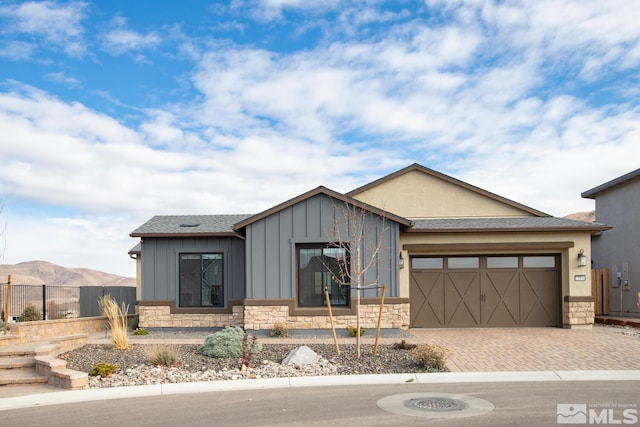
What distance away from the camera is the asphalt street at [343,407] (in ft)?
27.7

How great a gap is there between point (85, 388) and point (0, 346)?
5161 millimetres

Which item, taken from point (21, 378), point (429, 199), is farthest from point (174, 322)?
point (429, 199)

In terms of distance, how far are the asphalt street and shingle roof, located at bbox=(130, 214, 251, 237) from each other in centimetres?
952

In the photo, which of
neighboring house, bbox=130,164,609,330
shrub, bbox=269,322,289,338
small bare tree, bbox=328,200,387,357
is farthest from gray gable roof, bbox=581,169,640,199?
shrub, bbox=269,322,289,338

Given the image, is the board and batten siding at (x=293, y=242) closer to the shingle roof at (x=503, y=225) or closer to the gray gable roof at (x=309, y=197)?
the gray gable roof at (x=309, y=197)

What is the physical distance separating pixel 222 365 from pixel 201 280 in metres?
8.17

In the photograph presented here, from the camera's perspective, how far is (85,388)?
11102mm

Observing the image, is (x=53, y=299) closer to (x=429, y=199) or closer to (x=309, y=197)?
(x=309, y=197)

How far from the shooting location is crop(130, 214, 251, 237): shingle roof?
20.4m

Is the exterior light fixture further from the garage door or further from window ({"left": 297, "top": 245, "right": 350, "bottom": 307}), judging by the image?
window ({"left": 297, "top": 245, "right": 350, "bottom": 307})

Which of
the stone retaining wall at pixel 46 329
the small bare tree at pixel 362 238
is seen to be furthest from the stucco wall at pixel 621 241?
the stone retaining wall at pixel 46 329

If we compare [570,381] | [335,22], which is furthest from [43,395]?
[335,22]

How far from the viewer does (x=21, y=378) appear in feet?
39.1

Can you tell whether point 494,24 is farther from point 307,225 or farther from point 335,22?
point 307,225
